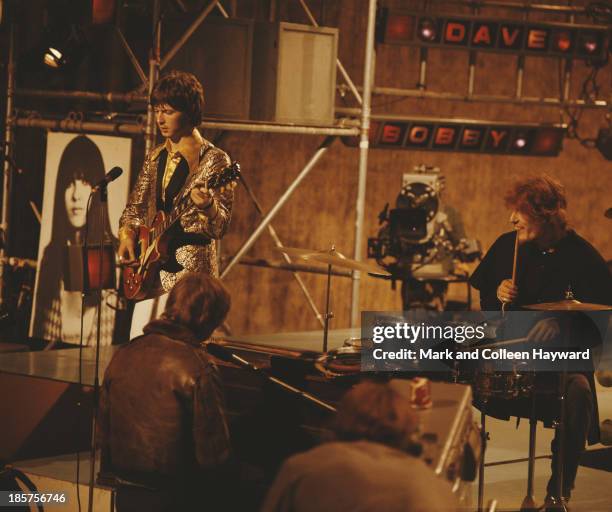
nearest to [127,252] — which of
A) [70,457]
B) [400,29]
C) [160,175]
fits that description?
[160,175]

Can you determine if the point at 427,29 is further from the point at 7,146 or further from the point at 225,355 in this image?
the point at 225,355

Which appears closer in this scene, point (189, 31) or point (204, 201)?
point (204, 201)

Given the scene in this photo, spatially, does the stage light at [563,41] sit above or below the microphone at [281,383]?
above

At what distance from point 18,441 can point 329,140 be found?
149 inches

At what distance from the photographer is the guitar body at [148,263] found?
203 inches

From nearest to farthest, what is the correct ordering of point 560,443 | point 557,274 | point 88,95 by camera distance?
point 560,443 → point 557,274 → point 88,95

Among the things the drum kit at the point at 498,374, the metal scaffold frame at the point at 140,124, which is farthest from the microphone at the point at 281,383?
the metal scaffold frame at the point at 140,124

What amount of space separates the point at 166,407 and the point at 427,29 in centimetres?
651

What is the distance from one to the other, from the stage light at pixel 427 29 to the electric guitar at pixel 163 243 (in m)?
4.77

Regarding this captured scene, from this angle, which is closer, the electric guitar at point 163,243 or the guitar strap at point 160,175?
the electric guitar at point 163,243

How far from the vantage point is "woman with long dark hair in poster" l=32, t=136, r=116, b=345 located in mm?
7727

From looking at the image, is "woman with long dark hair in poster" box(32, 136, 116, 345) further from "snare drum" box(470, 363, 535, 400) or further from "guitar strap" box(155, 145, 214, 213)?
"snare drum" box(470, 363, 535, 400)

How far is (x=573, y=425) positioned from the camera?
5.05 meters

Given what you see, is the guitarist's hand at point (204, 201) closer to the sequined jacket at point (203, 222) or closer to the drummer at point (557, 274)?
the sequined jacket at point (203, 222)
